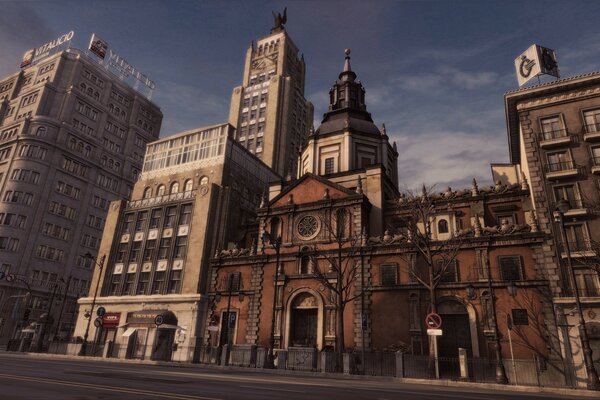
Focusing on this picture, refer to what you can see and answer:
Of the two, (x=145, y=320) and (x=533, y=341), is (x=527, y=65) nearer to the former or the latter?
(x=533, y=341)

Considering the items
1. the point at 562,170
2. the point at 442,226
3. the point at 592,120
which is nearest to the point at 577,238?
the point at 562,170

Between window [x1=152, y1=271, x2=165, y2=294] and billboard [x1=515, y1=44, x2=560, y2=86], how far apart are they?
139 feet

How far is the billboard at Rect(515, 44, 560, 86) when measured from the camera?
1380 inches

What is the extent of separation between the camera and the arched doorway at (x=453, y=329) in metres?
29.8

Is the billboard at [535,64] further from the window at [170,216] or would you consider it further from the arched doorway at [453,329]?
the window at [170,216]

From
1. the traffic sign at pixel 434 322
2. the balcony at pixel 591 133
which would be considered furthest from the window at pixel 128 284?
the balcony at pixel 591 133

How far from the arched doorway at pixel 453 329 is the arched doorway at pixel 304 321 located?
423 inches

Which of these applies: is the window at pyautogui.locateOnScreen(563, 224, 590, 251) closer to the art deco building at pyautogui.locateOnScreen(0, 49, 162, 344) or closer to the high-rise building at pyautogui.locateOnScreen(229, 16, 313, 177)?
the high-rise building at pyautogui.locateOnScreen(229, 16, 313, 177)

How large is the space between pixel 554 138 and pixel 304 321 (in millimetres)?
26170

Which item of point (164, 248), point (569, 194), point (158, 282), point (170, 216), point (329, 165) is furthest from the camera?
point (170, 216)

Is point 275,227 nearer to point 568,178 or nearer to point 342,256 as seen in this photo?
point 342,256

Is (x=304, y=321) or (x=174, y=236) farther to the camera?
(x=174, y=236)

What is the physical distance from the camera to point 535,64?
35281 mm

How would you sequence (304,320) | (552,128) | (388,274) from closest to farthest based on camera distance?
(552,128)
(388,274)
(304,320)
